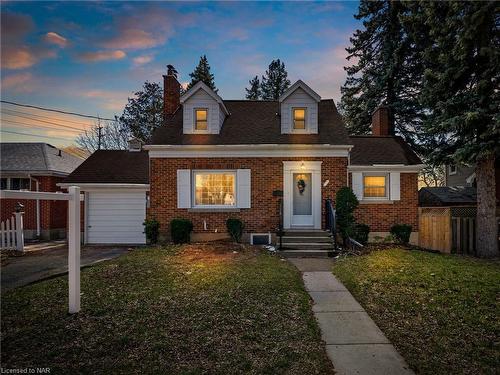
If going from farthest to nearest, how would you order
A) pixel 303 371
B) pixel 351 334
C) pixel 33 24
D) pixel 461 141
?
pixel 461 141, pixel 33 24, pixel 351 334, pixel 303 371

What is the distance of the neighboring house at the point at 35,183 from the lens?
50.2 ft

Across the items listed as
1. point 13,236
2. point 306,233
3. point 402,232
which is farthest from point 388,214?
point 13,236

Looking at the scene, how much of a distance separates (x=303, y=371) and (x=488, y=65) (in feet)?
40.6

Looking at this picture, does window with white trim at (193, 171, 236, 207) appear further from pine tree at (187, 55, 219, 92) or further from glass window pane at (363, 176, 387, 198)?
pine tree at (187, 55, 219, 92)

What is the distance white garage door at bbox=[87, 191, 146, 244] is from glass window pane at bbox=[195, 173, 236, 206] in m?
3.11

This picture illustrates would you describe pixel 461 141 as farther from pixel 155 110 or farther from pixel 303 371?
pixel 155 110

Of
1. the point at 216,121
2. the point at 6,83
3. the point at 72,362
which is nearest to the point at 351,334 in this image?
the point at 72,362

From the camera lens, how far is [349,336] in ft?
13.2

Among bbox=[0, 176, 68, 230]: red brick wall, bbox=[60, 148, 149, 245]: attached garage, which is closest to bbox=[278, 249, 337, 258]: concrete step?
bbox=[60, 148, 149, 245]: attached garage

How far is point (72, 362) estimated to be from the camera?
3.28 meters

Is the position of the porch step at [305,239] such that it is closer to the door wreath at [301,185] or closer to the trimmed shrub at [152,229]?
the door wreath at [301,185]

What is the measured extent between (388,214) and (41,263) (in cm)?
1313

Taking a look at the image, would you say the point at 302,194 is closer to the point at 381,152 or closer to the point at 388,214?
the point at 388,214

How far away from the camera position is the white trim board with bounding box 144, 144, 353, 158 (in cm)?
1155
